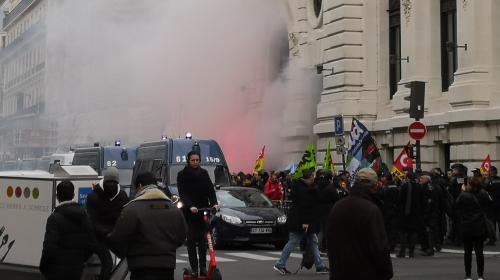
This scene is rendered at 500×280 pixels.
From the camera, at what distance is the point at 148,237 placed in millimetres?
8008

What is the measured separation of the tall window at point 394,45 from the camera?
104 feet

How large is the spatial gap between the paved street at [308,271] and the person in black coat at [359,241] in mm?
7360

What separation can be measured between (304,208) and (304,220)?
0.62ft

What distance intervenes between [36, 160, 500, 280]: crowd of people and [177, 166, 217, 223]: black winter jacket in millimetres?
13

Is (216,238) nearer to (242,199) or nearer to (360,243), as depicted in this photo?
(242,199)

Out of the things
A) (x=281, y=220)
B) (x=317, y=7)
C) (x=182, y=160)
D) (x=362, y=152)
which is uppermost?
(x=317, y=7)

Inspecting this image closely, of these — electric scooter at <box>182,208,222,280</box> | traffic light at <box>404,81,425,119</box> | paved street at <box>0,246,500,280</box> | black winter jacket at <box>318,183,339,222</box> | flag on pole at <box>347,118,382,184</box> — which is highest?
traffic light at <box>404,81,425,119</box>

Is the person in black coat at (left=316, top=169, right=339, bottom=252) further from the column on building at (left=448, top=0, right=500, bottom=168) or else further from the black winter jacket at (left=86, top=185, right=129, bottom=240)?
the column on building at (left=448, top=0, right=500, bottom=168)

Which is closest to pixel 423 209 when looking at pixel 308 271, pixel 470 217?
pixel 308 271

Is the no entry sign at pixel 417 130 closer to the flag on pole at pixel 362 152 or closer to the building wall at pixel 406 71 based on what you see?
the flag on pole at pixel 362 152

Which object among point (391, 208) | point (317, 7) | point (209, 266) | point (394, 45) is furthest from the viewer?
point (317, 7)

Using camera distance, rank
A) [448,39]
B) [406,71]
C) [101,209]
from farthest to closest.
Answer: [406,71] < [448,39] < [101,209]

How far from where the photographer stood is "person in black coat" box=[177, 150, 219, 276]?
40.8 ft

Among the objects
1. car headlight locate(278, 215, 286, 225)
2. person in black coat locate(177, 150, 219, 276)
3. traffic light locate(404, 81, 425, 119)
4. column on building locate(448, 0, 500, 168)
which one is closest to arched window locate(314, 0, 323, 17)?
column on building locate(448, 0, 500, 168)
